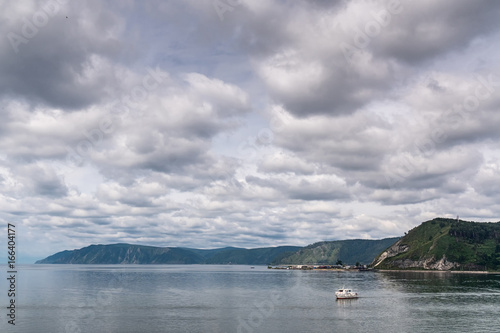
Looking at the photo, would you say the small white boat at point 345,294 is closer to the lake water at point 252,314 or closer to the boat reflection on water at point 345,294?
the boat reflection on water at point 345,294

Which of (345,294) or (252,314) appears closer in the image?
(252,314)

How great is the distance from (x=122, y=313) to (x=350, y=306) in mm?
91483

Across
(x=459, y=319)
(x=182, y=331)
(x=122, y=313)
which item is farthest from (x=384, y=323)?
(x=122, y=313)

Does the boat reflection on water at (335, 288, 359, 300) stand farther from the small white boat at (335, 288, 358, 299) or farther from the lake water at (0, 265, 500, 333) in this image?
the lake water at (0, 265, 500, 333)

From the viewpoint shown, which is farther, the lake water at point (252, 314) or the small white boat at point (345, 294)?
the small white boat at point (345, 294)

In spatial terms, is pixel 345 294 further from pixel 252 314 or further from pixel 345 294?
pixel 252 314

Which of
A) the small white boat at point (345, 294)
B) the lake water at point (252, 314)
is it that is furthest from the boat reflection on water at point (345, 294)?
the lake water at point (252, 314)

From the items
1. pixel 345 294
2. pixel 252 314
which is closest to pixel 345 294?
pixel 345 294

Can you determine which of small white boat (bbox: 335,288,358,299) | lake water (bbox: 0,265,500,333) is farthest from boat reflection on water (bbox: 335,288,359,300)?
lake water (bbox: 0,265,500,333)

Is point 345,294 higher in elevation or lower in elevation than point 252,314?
lower

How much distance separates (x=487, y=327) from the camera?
118188 millimetres

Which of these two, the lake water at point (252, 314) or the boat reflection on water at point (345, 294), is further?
the boat reflection on water at point (345, 294)

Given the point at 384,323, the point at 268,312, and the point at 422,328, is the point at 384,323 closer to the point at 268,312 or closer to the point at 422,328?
the point at 422,328

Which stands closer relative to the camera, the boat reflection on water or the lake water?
the lake water
